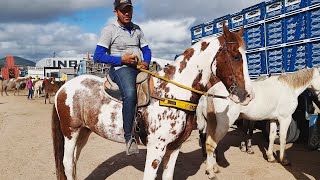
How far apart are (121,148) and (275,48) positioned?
448 centimetres

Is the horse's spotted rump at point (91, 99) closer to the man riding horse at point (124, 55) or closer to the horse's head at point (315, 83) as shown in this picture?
the man riding horse at point (124, 55)

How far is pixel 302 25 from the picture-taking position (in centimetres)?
673

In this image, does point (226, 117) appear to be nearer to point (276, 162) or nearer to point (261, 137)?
point (276, 162)

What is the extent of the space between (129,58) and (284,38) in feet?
16.1

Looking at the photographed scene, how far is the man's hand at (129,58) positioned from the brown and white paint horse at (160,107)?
38cm

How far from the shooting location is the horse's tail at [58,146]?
452 centimetres

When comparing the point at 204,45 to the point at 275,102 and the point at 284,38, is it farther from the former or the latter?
the point at 284,38

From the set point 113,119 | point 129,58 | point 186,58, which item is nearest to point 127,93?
point 129,58

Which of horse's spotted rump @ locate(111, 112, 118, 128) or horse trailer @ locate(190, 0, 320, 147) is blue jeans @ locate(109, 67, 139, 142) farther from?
horse trailer @ locate(190, 0, 320, 147)

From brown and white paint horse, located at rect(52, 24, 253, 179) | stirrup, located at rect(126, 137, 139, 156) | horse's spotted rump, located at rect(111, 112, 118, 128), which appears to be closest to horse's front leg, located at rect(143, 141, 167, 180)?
brown and white paint horse, located at rect(52, 24, 253, 179)

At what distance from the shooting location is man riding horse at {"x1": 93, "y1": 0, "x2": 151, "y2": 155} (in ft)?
11.5

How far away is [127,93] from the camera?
11.4 feet

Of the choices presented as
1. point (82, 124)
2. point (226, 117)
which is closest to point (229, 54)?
point (82, 124)

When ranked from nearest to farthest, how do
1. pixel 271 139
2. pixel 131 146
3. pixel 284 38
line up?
pixel 131 146 < pixel 271 139 < pixel 284 38
